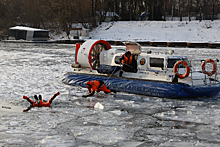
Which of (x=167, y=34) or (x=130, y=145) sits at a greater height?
(x=167, y=34)

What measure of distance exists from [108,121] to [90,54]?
5220 mm

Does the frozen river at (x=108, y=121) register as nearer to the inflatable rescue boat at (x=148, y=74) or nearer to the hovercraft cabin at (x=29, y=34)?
the inflatable rescue boat at (x=148, y=74)

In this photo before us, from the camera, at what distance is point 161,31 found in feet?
132

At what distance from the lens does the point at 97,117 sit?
6.93 meters

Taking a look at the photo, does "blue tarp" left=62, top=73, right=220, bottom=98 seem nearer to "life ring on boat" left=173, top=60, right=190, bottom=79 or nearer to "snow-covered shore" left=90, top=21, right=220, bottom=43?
"life ring on boat" left=173, top=60, right=190, bottom=79

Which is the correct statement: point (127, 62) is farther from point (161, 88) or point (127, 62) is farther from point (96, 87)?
point (161, 88)

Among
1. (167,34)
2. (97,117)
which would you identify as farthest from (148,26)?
(97,117)

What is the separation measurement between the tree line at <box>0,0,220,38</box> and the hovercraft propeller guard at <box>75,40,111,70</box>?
109 ft

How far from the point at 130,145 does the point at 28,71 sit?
1028 cm

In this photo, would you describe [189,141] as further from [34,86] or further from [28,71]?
[28,71]

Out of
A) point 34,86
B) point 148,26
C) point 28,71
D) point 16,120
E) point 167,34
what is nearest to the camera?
point 16,120

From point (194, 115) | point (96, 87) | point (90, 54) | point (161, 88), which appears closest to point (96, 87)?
point (96, 87)

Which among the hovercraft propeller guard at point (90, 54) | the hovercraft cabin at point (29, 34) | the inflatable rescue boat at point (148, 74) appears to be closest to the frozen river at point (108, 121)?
the inflatable rescue boat at point (148, 74)

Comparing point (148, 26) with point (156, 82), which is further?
point (148, 26)
